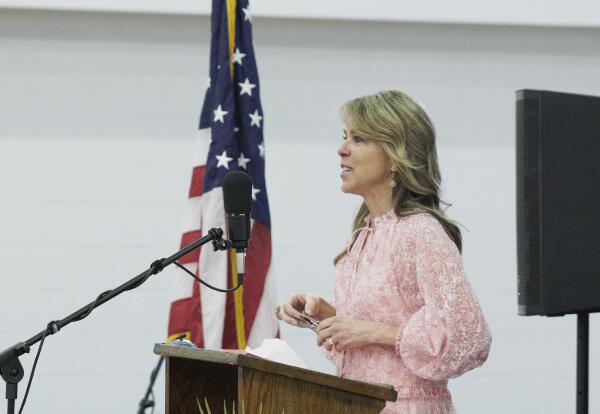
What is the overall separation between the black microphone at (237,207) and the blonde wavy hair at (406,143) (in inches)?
16.0

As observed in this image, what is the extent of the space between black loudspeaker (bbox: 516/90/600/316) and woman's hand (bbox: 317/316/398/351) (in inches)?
14.4

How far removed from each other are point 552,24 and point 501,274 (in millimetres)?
1169

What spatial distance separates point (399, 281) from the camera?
92.7 inches

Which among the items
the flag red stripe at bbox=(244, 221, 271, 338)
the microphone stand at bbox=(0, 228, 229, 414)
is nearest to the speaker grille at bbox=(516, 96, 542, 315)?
the microphone stand at bbox=(0, 228, 229, 414)

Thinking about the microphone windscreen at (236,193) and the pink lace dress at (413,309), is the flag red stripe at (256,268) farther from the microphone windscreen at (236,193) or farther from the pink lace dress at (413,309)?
the microphone windscreen at (236,193)

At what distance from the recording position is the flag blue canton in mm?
3689

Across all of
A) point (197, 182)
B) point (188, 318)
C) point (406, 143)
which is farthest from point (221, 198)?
point (406, 143)

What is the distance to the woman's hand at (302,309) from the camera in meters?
2.47

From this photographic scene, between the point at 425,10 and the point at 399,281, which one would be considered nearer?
the point at 399,281

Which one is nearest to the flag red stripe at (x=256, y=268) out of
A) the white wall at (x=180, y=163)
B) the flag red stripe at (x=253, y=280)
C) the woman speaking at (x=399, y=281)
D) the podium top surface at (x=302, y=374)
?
the flag red stripe at (x=253, y=280)

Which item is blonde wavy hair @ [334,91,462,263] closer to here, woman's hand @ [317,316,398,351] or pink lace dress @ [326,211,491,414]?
pink lace dress @ [326,211,491,414]

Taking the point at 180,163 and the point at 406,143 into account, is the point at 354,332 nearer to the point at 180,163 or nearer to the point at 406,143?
the point at 406,143

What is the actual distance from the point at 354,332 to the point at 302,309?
0.31 meters

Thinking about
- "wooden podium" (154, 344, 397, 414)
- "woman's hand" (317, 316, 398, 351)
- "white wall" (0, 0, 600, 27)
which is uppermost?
"white wall" (0, 0, 600, 27)
